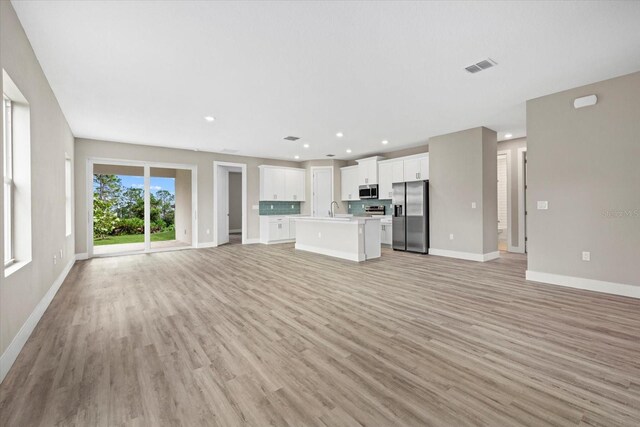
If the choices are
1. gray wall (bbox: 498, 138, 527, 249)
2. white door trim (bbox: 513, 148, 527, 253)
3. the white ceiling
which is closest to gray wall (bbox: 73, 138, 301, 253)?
the white ceiling

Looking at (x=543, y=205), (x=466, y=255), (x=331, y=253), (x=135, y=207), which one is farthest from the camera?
(x=135, y=207)

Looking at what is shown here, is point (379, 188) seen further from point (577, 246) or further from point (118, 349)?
point (118, 349)

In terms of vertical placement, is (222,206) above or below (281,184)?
below

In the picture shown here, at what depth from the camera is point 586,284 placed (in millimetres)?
3787

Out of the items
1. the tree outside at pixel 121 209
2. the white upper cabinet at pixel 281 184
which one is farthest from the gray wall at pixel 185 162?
the tree outside at pixel 121 209

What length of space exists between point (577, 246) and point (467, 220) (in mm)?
2128

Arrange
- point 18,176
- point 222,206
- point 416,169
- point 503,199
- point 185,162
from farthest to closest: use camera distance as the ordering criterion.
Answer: point 222,206
point 185,162
point 416,169
point 503,199
point 18,176

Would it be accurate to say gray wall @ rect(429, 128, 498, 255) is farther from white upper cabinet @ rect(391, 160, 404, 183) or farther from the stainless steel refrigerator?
white upper cabinet @ rect(391, 160, 404, 183)

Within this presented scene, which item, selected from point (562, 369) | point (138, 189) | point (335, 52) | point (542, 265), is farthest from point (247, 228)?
point (562, 369)

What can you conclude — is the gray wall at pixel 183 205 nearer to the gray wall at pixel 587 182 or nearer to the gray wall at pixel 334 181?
the gray wall at pixel 334 181

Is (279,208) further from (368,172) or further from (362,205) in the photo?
(368,172)

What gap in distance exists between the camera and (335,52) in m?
2.92

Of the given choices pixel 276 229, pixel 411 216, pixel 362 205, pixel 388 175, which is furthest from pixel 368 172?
pixel 276 229

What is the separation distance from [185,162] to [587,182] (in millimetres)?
8323
